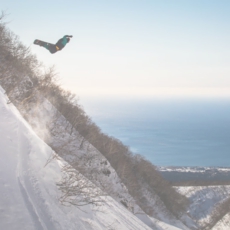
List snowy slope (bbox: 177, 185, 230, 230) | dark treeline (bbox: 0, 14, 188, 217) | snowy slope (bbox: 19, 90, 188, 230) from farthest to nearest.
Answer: snowy slope (bbox: 177, 185, 230, 230) → snowy slope (bbox: 19, 90, 188, 230) → dark treeline (bbox: 0, 14, 188, 217)

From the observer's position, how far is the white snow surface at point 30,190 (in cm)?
361

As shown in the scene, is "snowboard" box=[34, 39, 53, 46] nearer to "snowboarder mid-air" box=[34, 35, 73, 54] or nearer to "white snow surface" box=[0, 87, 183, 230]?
"snowboarder mid-air" box=[34, 35, 73, 54]

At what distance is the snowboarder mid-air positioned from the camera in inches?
328

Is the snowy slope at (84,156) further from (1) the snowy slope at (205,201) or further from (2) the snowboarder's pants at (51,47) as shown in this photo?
(1) the snowy slope at (205,201)

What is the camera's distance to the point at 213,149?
5000 inches

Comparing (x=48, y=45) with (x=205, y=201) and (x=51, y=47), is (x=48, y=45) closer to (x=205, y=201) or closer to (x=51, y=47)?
(x=51, y=47)

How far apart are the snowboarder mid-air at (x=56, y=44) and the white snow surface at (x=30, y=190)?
323 cm

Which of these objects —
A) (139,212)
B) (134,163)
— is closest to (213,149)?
(134,163)

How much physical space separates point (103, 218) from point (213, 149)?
140m

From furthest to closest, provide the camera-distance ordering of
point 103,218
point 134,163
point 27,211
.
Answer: point 134,163 < point 103,218 < point 27,211

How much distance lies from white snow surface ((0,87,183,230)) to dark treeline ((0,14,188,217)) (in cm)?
487

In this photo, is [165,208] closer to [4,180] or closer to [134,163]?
[134,163]

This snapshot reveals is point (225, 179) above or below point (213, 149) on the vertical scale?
below

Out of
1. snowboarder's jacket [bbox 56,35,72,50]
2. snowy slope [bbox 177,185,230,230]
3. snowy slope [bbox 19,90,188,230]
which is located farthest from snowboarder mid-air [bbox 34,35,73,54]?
snowy slope [bbox 177,185,230,230]
